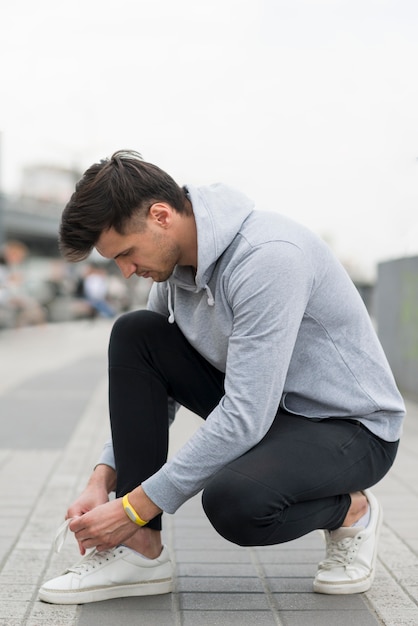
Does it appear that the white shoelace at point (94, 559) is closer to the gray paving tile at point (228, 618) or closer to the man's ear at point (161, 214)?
the gray paving tile at point (228, 618)

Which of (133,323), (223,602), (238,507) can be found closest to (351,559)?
(223,602)

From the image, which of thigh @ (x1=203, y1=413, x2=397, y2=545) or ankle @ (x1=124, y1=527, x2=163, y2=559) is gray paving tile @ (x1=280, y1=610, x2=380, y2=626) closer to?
thigh @ (x1=203, y1=413, x2=397, y2=545)

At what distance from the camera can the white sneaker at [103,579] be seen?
8.63 feet

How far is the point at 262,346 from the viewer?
2340 mm

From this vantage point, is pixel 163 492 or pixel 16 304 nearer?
pixel 163 492

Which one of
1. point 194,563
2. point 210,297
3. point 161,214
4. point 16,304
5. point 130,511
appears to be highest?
point 161,214

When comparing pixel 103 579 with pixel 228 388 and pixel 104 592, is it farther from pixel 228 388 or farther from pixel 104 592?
pixel 228 388

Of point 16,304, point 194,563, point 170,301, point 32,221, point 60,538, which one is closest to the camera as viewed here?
point 60,538

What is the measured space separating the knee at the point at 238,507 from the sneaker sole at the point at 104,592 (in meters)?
0.41

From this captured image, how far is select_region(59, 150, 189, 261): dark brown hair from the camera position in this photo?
2.40m

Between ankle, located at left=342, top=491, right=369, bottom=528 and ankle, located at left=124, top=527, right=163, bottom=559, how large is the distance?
22.6 inches

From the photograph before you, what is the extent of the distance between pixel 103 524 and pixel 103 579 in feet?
1.13

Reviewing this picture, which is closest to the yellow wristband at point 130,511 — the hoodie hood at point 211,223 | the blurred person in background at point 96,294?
the hoodie hood at point 211,223

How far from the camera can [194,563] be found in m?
3.09
